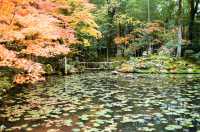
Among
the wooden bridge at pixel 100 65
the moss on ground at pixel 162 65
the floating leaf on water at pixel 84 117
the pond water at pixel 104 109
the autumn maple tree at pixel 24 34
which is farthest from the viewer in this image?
Answer: the wooden bridge at pixel 100 65

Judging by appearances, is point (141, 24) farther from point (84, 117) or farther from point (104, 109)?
point (84, 117)

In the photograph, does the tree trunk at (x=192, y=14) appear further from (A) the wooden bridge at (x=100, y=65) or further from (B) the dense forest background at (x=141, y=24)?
(A) the wooden bridge at (x=100, y=65)

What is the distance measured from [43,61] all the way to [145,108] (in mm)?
15855

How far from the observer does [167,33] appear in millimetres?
30969

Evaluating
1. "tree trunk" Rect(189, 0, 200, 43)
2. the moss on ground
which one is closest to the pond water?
the moss on ground

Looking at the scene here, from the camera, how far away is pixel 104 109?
36.9 feet

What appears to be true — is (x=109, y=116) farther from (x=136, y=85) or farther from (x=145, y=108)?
(x=136, y=85)

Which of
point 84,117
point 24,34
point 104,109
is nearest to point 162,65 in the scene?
point 24,34

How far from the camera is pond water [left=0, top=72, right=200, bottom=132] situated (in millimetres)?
8983

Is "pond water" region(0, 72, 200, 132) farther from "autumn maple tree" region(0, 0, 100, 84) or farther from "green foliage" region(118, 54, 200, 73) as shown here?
"green foliage" region(118, 54, 200, 73)

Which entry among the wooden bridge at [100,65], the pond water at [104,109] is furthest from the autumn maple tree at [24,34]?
the wooden bridge at [100,65]

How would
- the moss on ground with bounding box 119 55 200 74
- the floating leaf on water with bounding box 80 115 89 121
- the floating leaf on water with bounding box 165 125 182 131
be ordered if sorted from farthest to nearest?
the moss on ground with bounding box 119 55 200 74, the floating leaf on water with bounding box 80 115 89 121, the floating leaf on water with bounding box 165 125 182 131

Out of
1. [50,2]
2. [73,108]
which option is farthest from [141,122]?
[50,2]

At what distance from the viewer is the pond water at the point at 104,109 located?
354 inches
